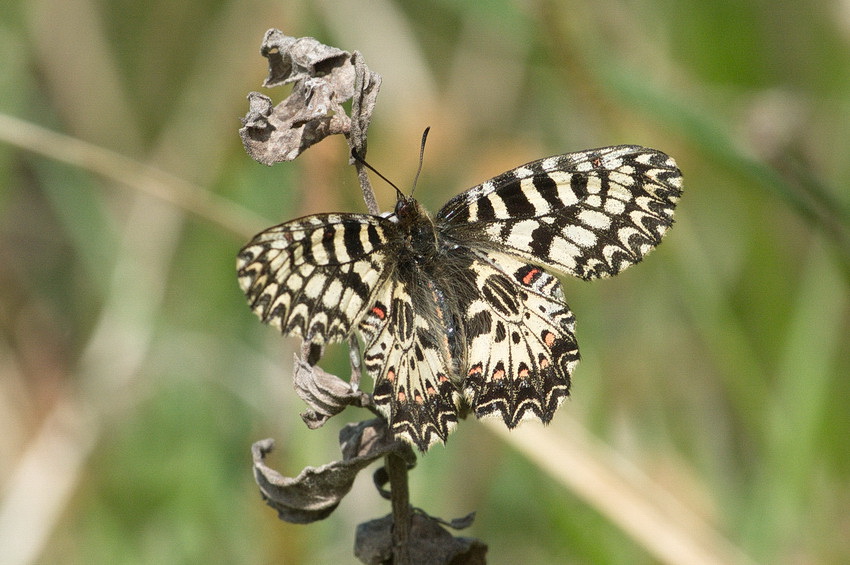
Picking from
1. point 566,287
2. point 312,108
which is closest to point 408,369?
point 312,108

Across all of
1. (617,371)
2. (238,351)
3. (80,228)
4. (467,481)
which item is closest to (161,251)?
(80,228)

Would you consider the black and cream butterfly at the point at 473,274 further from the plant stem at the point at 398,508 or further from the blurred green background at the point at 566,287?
the blurred green background at the point at 566,287

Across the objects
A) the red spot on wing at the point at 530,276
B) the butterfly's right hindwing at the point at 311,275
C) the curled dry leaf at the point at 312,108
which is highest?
the curled dry leaf at the point at 312,108

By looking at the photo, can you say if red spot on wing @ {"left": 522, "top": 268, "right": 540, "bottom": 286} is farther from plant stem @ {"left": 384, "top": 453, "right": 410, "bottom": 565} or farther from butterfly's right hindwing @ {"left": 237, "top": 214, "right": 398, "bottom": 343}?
plant stem @ {"left": 384, "top": 453, "right": 410, "bottom": 565}

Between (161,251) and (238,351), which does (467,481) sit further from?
(161,251)

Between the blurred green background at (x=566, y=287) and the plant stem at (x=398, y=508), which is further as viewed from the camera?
the blurred green background at (x=566, y=287)

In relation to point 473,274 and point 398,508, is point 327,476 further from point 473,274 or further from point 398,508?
point 473,274

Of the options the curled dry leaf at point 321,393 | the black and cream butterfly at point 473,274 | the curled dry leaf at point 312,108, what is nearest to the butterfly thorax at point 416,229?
the black and cream butterfly at point 473,274
